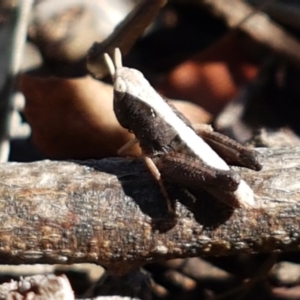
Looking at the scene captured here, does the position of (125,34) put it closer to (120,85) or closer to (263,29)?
(120,85)

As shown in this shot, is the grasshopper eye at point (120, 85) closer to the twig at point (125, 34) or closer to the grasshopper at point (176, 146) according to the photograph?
the grasshopper at point (176, 146)

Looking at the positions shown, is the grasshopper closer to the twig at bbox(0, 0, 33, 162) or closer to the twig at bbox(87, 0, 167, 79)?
the twig at bbox(87, 0, 167, 79)

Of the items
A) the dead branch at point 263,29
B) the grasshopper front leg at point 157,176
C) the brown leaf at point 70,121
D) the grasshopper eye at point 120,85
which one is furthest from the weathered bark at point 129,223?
the dead branch at point 263,29

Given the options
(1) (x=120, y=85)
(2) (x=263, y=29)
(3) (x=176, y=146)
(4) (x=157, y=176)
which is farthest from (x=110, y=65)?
(2) (x=263, y=29)

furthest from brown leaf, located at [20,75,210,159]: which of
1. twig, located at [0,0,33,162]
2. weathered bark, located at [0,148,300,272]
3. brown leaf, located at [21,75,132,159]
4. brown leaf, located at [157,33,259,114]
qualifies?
weathered bark, located at [0,148,300,272]

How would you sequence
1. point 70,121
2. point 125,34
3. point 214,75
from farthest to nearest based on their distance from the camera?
1. point 214,75
2. point 70,121
3. point 125,34
